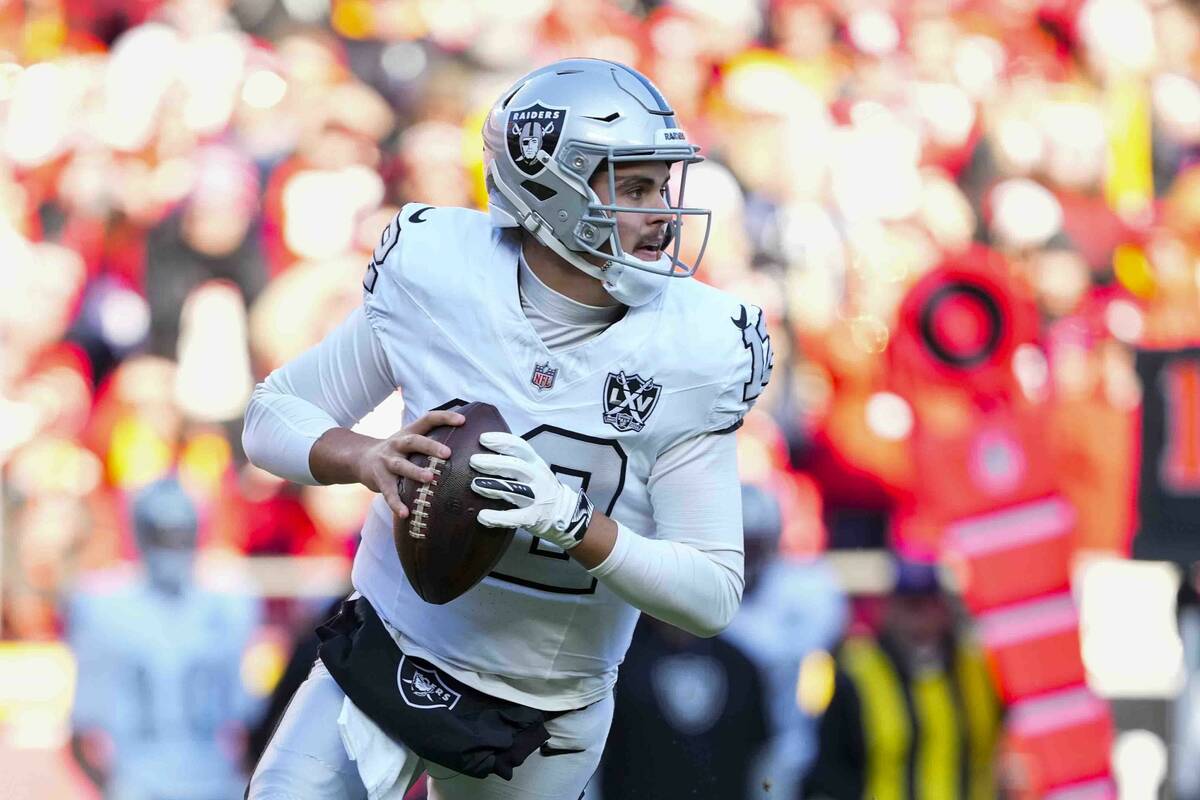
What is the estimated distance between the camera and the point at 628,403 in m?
2.11

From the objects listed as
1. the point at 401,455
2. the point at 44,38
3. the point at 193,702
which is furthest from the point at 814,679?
the point at 44,38

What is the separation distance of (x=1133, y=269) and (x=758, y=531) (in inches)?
70.1

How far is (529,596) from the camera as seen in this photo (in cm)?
217

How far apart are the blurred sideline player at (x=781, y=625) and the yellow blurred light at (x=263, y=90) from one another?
1.89 meters

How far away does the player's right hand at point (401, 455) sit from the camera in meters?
1.96

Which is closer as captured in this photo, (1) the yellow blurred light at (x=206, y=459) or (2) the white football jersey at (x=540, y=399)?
(2) the white football jersey at (x=540, y=399)

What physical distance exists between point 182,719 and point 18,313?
1389mm

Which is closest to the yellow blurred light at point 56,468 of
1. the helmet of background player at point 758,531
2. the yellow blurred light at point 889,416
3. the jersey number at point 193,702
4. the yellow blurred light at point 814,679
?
the jersey number at point 193,702

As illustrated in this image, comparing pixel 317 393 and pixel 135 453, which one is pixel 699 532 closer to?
pixel 317 393

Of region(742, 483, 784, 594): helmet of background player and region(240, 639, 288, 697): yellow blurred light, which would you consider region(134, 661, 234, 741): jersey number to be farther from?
region(742, 483, 784, 594): helmet of background player

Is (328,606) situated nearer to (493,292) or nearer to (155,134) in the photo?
(155,134)

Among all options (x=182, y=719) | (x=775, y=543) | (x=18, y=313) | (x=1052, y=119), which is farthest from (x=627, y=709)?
(x=1052, y=119)

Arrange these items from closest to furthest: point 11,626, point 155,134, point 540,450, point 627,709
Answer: point 540,450
point 627,709
point 11,626
point 155,134

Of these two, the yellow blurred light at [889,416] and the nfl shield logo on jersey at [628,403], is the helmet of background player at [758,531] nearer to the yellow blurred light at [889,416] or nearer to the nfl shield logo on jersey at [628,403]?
the yellow blurred light at [889,416]
